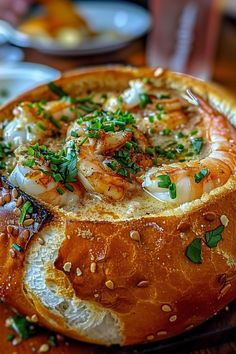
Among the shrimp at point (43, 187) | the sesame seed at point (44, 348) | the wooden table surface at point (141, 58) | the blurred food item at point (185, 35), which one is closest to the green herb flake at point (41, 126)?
the shrimp at point (43, 187)

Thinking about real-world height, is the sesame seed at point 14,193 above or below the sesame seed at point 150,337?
above

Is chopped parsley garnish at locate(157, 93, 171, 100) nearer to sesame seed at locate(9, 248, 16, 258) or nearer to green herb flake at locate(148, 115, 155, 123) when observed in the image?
green herb flake at locate(148, 115, 155, 123)

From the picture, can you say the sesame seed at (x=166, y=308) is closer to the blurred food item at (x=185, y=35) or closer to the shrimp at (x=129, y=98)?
the shrimp at (x=129, y=98)

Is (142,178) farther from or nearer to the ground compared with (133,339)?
farther from the ground

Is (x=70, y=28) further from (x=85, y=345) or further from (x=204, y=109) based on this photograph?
(x=85, y=345)

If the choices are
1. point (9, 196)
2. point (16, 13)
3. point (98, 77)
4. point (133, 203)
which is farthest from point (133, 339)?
point (16, 13)

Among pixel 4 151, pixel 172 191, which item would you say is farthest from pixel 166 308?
pixel 4 151
